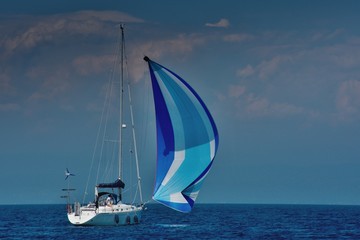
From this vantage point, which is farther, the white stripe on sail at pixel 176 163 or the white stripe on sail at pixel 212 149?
the white stripe on sail at pixel 176 163

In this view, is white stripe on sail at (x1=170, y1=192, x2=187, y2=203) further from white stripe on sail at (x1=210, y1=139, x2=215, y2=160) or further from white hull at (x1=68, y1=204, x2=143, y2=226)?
white hull at (x1=68, y1=204, x2=143, y2=226)

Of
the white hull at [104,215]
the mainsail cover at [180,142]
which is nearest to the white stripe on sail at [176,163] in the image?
the mainsail cover at [180,142]

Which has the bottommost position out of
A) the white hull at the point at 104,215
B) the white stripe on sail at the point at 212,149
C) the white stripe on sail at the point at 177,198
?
the white hull at the point at 104,215

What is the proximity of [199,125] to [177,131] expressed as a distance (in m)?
1.79

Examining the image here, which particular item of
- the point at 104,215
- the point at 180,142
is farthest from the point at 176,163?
the point at 104,215

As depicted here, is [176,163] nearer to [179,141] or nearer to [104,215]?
[179,141]

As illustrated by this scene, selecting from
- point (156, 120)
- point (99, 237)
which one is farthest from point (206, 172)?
point (99, 237)

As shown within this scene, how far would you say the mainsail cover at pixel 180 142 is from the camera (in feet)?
199

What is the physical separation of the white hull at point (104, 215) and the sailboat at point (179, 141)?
3.7 inches

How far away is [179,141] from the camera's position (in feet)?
201

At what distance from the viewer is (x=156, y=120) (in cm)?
6188

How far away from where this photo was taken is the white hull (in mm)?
62656

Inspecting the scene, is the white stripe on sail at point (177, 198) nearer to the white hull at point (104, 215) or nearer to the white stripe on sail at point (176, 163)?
the white stripe on sail at point (176, 163)

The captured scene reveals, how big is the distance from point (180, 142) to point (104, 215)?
8211 mm
